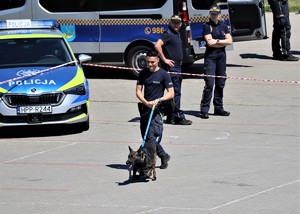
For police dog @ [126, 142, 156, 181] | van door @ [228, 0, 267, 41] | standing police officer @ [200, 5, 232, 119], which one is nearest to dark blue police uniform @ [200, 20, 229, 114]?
standing police officer @ [200, 5, 232, 119]

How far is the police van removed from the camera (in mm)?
18844

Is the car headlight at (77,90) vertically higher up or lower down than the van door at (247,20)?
lower down

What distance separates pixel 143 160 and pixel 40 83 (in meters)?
3.59

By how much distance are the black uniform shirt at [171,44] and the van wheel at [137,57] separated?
174 inches

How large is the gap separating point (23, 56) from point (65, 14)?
4544 millimetres

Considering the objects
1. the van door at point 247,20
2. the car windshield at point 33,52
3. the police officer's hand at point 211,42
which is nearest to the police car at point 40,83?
the car windshield at point 33,52

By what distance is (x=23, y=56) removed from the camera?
14969 mm

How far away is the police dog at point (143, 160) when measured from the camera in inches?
418

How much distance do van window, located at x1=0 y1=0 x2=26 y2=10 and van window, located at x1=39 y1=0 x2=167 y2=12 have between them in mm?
588

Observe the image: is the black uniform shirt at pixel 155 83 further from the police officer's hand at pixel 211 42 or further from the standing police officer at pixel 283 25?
the standing police officer at pixel 283 25

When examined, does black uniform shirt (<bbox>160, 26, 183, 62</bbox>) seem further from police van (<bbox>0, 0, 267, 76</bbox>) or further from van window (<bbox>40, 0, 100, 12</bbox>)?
van window (<bbox>40, 0, 100, 12</bbox>)

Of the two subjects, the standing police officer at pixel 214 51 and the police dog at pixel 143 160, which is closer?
the police dog at pixel 143 160

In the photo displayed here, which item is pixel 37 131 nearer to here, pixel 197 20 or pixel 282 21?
pixel 197 20

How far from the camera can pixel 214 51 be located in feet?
50.0
